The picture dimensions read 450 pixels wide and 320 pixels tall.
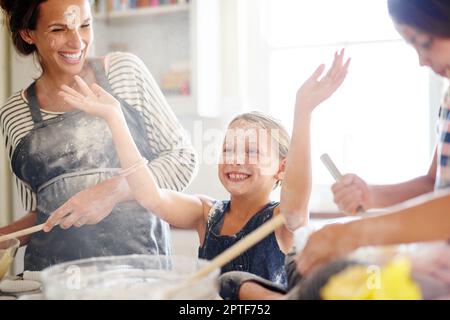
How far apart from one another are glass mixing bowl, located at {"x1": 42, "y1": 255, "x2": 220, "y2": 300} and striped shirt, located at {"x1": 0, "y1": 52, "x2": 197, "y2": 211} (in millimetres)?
106

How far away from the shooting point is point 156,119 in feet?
2.52

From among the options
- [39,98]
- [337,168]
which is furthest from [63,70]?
[337,168]

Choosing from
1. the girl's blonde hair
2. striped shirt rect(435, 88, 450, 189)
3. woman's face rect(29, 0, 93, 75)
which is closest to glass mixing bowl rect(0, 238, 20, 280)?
woman's face rect(29, 0, 93, 75)

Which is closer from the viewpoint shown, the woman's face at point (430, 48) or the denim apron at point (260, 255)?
the woman's face at point (430, 48)

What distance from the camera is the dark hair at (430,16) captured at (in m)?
0.55

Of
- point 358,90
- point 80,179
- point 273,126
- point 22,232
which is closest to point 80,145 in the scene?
point 80,179

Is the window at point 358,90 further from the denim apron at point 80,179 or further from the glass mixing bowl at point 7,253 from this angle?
the glass mixing bowl at point 7,253

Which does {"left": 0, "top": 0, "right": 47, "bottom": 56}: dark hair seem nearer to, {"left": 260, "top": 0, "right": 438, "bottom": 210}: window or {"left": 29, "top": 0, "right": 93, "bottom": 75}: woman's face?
{"left": 29, "top": 0, "right": 93, "bottom": 75}: woman's face

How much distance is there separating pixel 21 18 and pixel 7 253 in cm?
33

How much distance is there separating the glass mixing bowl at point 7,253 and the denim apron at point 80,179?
0.06 feet

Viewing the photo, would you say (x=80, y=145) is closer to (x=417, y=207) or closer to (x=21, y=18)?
(x=21, y=18)

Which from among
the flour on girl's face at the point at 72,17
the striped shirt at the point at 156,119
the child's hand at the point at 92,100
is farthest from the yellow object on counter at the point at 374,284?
the flour on girl's face at the point at 72,17

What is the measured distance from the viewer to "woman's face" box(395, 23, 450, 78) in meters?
0.56

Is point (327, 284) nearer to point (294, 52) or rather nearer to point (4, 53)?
point (294, 52)
